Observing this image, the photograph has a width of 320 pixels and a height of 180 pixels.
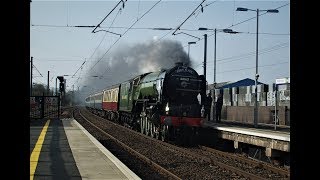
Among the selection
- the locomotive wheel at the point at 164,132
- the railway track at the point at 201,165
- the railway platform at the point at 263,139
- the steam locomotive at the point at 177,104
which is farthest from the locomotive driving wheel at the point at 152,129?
the railway platform at the point at 263,139

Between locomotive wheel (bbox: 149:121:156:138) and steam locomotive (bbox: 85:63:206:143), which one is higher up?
steam locomotive (bbox: 85:63:206:143)

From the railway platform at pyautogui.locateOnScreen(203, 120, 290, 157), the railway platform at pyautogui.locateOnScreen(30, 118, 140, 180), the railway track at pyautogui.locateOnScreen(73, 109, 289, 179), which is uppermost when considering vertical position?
the railway platform at pyautogui.locateOnScreen(203, 120, 290, 157)

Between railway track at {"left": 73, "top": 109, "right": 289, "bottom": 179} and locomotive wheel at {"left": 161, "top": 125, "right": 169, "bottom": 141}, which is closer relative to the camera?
railway track at {"left": 73, "top": 109, "right": 289, "bottom": 179}

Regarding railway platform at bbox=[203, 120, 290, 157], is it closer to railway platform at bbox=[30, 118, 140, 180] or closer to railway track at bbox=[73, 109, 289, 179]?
railway track at bbox=[73, 109, 289, 179]

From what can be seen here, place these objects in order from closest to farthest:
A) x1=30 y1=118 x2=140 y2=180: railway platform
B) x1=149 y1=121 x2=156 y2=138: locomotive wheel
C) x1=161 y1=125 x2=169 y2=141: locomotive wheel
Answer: x1=30 y1=118 x2=140 y2=180: railway platform
x1=161 y1=125 x2=169 y2=141: locomotive wheel
x1=149 y1=121 x2=156 y2=138: locomotive wheel

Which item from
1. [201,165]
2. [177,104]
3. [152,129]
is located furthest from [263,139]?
[152,129]

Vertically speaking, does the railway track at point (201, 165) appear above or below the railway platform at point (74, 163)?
A: below

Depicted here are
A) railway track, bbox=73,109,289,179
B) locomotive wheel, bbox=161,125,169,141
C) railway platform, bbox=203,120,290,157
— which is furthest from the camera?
locomotive wheel, bbox=161,125,169,141

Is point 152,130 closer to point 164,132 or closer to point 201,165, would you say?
point 164,132

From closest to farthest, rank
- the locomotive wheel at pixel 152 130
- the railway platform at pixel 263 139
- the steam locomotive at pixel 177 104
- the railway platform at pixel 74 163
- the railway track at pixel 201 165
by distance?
the railway platform at pixel 74 163 → the railway track at pixel 201 165 → the railway platform at pixel 263 139 → the steam locomotive at pixel 177 104 → the locomotive wheel at pixel 152 130

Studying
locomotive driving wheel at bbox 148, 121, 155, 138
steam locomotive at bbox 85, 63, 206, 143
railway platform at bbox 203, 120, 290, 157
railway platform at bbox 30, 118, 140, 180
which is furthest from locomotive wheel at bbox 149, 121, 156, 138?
railway platform at bbox 30, 118, 140, 180

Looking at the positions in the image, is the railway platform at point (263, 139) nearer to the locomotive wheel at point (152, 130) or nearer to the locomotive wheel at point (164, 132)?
the locomotive wheel at point (164, 132)

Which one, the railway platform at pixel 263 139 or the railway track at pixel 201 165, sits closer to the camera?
the railway track at pixel 201 165
